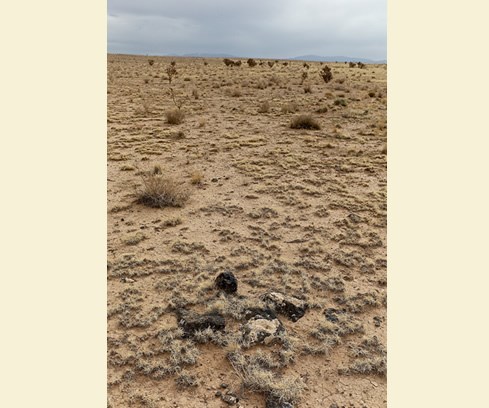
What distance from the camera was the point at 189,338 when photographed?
11.6 ft

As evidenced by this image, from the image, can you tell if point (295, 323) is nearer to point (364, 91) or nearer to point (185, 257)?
point (185, 257)

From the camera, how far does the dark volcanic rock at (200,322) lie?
363 centimetres

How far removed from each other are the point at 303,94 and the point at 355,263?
619 inches

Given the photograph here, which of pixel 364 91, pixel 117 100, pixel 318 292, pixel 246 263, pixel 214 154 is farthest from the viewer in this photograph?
pixel 364 91

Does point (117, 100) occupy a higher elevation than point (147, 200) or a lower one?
higher

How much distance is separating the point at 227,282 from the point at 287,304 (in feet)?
2.32

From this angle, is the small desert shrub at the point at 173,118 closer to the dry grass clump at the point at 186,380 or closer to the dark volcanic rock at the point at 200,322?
the dark volcanic rock at the point at 200,322

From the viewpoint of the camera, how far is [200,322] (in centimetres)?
368

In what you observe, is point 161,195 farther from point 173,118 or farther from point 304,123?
point 304,123

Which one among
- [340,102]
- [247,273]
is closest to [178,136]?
[247,273]

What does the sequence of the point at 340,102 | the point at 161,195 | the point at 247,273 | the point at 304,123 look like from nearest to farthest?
the point at 247,273 < the point at 161,195 < the point at 304,123 < the point at 340,102

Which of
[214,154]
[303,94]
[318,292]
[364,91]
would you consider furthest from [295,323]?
[364,91]

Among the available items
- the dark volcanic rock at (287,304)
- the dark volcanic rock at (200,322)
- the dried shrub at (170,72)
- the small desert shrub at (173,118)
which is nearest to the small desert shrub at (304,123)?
the small desert shrub at (173,118)

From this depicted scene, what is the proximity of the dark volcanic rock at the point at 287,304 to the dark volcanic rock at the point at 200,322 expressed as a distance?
0.59 m
